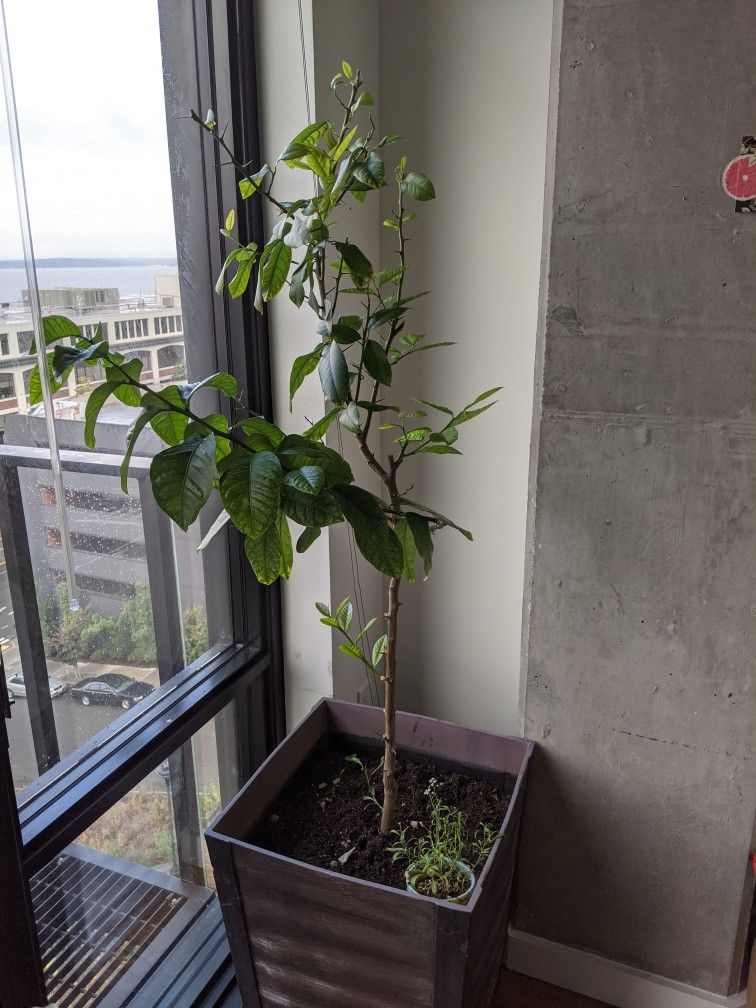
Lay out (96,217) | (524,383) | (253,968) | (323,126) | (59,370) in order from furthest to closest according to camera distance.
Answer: (524,383) < (253,968) < (96,217) < (323,126) < (59,370)

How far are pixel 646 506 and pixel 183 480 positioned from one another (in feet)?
2.81

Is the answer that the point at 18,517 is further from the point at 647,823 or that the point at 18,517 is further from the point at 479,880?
the point at 647,823

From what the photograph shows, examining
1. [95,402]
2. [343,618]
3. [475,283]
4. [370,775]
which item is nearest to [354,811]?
[370,775]

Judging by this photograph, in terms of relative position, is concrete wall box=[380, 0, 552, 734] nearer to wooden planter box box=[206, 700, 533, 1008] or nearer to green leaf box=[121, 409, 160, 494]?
wooden planter box box=[206, 700, 533, 1008]

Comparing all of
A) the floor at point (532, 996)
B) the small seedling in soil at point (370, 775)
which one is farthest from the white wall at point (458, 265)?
the floor at point (532, 996)

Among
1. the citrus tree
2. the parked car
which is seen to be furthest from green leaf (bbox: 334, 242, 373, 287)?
the parked car

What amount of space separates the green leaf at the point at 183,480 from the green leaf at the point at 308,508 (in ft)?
0.36

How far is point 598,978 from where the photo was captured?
161 centimetres

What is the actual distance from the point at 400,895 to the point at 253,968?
0.43 m

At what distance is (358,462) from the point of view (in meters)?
1.81

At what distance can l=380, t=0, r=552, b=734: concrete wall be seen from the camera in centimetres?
160

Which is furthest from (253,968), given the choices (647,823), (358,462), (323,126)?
(323,126)

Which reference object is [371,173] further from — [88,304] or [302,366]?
[88,304]

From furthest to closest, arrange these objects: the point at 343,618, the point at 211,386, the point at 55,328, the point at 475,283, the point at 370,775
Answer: the point at 475,283 < the point at 370,775 < the point at 343,618 < the point at 211,386 < the point at 55,328
